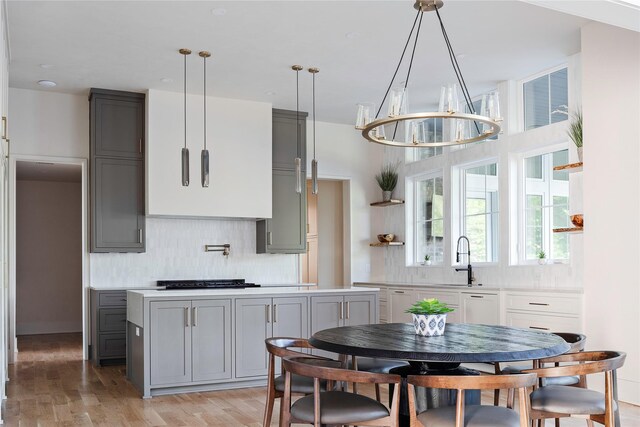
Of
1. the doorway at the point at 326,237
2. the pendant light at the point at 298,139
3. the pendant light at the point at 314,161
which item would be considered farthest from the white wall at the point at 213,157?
the doorway at the point at 326,237

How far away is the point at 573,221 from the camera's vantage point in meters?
5.40

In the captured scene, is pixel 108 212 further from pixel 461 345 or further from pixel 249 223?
pixel 461 345

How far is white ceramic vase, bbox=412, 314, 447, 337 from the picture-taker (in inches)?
136

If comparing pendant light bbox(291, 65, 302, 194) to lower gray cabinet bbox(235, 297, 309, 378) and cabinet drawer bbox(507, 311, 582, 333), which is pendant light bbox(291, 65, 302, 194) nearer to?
lower gray cabinet bbox(235, 297, 309, 378)

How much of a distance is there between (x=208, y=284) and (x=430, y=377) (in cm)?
520

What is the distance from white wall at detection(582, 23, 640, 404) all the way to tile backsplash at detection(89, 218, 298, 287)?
4183 millimetres

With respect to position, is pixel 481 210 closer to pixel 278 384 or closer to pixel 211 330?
pixel 211 330

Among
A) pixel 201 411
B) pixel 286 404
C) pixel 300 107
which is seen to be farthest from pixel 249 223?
pixel 286 404

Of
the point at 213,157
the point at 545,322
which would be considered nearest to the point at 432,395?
the point at 545,322

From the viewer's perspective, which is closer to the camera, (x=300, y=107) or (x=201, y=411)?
(x=201, y=411)

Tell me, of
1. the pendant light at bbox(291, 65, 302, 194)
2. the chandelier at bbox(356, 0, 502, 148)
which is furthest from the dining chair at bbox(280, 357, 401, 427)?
the pendant light at bbox(291, 65, 302, 194)

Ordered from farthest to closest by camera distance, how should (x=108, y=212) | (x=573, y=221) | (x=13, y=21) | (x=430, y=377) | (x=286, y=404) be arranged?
1. (x=108, y=212)
2. (x=573, y=221)
3. (x=13, y=21)
4. (x=286, y=404)
5. (x=430, y=377)

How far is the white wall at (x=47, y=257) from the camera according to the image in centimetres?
1015

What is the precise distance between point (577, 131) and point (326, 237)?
441cm
